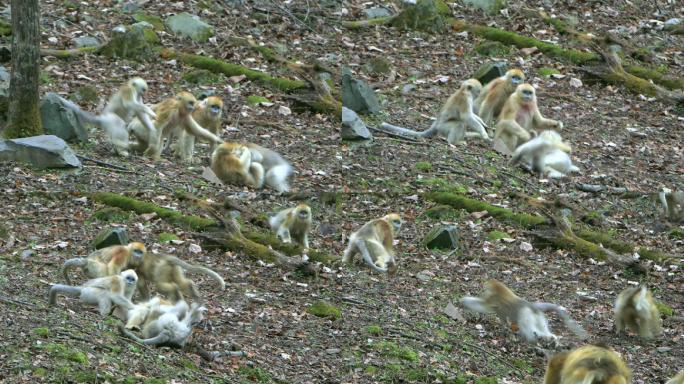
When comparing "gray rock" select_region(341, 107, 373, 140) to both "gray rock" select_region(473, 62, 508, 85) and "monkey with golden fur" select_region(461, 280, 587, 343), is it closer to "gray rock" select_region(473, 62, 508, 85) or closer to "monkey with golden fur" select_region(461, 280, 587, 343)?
"gray rock" select_region(473, 62, 508, 85)

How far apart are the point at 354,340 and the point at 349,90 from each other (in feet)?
19.8

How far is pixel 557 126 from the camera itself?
52.1 feet

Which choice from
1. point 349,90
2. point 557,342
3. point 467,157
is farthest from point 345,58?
point 557,342

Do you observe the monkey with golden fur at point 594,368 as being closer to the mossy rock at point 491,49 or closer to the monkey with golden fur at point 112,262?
the monkey with golden fur at point 112,262

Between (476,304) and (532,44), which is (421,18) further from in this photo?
(476,304)

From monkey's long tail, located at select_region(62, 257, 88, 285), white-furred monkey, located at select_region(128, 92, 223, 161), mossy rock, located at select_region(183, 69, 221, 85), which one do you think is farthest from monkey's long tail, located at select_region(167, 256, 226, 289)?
mossy rock, located at select_region(183, 69, 221, 85)

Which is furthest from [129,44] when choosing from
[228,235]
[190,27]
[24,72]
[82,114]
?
[228,235]

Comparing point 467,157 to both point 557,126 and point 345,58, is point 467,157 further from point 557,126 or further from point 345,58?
point 345,58

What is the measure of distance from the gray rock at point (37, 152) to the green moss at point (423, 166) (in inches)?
154

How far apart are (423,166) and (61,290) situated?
6146mm

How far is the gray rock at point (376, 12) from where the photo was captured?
64.7 feet

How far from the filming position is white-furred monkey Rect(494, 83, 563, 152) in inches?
609

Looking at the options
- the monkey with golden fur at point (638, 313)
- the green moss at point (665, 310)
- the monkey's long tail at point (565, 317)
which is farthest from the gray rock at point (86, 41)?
the monkey with golden fur at point (638, 313)

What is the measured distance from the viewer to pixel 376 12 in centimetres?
1980
